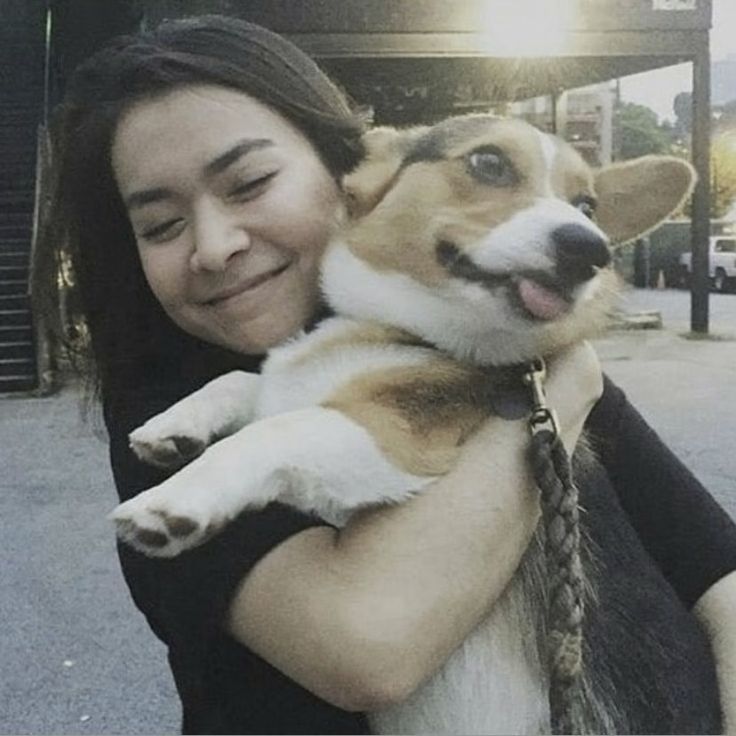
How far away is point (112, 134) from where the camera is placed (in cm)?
130

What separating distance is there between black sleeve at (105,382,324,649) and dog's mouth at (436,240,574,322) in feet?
0.94

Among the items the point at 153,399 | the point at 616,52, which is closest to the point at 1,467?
the point at 153,399

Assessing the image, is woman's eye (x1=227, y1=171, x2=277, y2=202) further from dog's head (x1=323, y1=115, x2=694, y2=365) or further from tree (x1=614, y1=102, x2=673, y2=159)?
tree (x1=614, y1=102, x2=673, y2=159)

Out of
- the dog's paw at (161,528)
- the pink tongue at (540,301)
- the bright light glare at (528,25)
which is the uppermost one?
the pink tongue at (540,301)

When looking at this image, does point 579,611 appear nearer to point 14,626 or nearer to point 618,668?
point 618,668

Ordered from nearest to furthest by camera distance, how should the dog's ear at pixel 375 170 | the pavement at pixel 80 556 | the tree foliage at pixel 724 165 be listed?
1. the dog's ear at pixel 375 170
2. the pavement at pixel 80 556
3. the tree foliage at pixel 724 165

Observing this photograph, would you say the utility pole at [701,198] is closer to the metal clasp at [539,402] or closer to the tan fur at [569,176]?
the tan fur at [569,176]

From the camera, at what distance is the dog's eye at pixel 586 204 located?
1340 millimetres

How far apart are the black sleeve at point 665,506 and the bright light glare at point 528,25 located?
7.97 m

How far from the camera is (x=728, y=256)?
15281mm

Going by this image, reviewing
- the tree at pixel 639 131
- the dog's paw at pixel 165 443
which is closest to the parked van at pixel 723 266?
the tree at pixel 639 131

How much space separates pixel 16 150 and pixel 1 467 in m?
6.11

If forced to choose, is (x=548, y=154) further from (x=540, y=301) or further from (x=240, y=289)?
(x=240, y=289)

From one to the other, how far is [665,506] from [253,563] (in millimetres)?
506
